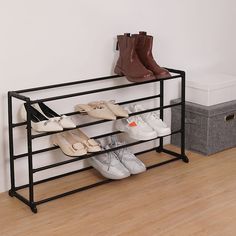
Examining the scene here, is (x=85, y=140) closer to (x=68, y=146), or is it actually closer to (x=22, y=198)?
(x=68, y=146)

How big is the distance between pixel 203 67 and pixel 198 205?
1.32 metres

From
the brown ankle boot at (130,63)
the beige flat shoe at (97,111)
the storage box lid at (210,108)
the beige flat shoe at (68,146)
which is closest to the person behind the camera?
the beige flat shoe at (68,146)

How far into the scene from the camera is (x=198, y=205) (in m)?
2.77

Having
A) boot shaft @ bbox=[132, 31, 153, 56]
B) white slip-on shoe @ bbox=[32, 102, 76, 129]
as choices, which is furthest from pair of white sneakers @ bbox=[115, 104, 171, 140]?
white slip-on shoe @ bbox=[32, 102, 76, 129]

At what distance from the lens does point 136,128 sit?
3080mm

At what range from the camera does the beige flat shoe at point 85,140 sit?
2848 millimetres

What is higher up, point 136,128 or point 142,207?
point 136,128

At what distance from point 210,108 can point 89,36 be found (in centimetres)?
92

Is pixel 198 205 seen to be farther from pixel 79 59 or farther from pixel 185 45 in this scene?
pixel 185 45

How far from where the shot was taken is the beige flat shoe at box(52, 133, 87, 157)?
9.11 feet

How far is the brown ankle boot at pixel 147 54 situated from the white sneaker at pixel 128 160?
0.47 m

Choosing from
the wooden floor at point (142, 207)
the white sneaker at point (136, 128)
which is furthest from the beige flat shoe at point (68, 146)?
the white sneaker at point (136, 128)

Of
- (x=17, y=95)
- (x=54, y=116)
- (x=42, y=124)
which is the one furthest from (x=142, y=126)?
(x=17, y=95)

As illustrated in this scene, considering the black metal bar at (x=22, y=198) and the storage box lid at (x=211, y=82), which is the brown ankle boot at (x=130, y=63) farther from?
the black metal bar at (x=22, y=198)
